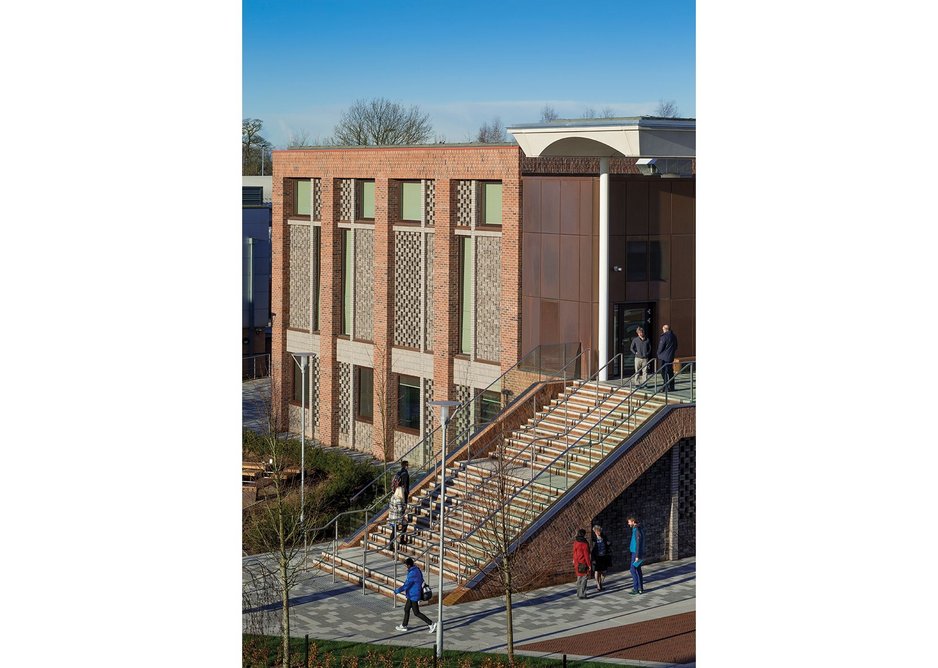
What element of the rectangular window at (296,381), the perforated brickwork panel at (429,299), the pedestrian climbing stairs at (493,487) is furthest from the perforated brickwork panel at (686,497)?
the rectangular window at (296,381)

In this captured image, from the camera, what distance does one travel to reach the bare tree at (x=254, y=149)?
85875 mm

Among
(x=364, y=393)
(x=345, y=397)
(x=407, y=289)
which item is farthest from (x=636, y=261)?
(x=345, y=397)

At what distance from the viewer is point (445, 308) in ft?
119

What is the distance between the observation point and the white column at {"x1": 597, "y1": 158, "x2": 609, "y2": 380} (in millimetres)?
31297

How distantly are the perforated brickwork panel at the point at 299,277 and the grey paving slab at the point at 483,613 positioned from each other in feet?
53.0

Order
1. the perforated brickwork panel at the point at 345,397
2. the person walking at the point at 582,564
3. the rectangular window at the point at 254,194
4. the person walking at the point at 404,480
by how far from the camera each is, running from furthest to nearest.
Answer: the rectangular window at the point at 254,194 → the perforated brickwork panel at the point at 345,397 → the person walking at the point at 404,480 → the person walking at the point at 582,564

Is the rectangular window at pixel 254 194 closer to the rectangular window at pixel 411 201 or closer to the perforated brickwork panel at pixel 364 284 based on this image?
the perforated brickwork panel at pixel 364 284

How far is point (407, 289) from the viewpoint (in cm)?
3841
